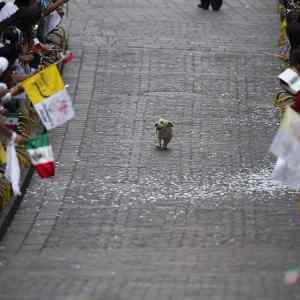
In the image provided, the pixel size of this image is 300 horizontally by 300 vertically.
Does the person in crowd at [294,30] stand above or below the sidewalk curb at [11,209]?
above

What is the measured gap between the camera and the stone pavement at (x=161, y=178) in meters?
12.4

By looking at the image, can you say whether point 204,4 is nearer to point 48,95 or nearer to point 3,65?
point 3,65

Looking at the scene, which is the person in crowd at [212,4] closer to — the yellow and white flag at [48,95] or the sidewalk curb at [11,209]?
the sidewalk curb at [11,209]

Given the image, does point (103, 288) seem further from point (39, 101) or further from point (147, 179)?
point (147, 179)

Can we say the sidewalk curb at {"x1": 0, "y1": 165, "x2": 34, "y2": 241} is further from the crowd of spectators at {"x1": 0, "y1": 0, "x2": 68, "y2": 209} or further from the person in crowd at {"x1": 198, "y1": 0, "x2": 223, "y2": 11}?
the person in crowd at {"x1": 198, "y1": 0, "x2": 223, "y2": 11}

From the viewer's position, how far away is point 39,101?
13133 millimetres

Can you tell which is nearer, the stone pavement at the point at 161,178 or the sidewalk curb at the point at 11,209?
the stone pavement at the point at 161,178

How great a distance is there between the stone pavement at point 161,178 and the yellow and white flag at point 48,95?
4.59 feet

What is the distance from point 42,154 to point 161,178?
3789mm

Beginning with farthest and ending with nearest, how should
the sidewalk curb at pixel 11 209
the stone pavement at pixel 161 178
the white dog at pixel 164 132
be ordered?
1. the white dog at pixel 164 132
2. the sidewalk curb at pixel 11 209
3. the stone pavement at pixel 161 178

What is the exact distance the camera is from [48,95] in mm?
13180

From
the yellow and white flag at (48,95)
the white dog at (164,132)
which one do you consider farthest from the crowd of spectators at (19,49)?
the white dog at (164,132)

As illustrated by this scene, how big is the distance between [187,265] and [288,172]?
148 centimetres

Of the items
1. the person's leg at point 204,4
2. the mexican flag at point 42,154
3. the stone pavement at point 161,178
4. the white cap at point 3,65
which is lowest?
the person's leg at point 204,4
